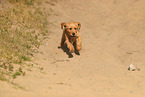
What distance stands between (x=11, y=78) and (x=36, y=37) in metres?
3.66

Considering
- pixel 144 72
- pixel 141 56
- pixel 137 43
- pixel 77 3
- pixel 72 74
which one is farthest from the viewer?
pixel 77 3

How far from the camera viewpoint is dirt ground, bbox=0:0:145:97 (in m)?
3.81

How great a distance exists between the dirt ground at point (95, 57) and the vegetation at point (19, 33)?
373 mm

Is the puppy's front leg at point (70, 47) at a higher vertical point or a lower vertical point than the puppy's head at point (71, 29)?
lower

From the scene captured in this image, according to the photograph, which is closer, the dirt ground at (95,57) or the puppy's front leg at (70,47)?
the dirt ground at (95,57)

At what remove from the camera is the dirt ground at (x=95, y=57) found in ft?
12.5

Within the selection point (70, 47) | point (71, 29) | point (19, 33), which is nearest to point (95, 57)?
point (70, 47)

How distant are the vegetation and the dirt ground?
1.22 ft

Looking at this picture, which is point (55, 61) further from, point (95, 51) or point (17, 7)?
point (17, 7)

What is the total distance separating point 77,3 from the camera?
11.7 meters

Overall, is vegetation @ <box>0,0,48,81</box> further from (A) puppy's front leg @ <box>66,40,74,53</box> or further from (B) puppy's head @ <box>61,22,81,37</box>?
(B) puppy's head @ <box>61,22,81,37</box>

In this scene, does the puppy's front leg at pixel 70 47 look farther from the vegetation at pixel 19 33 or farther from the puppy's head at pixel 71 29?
the vegetation at pixel 19 33

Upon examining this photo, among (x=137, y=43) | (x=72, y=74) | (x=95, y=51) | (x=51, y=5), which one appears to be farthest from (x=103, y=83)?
(x=51, y=5)

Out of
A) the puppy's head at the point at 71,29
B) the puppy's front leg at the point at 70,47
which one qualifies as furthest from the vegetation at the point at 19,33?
the puppy's head at the point at 71,29
